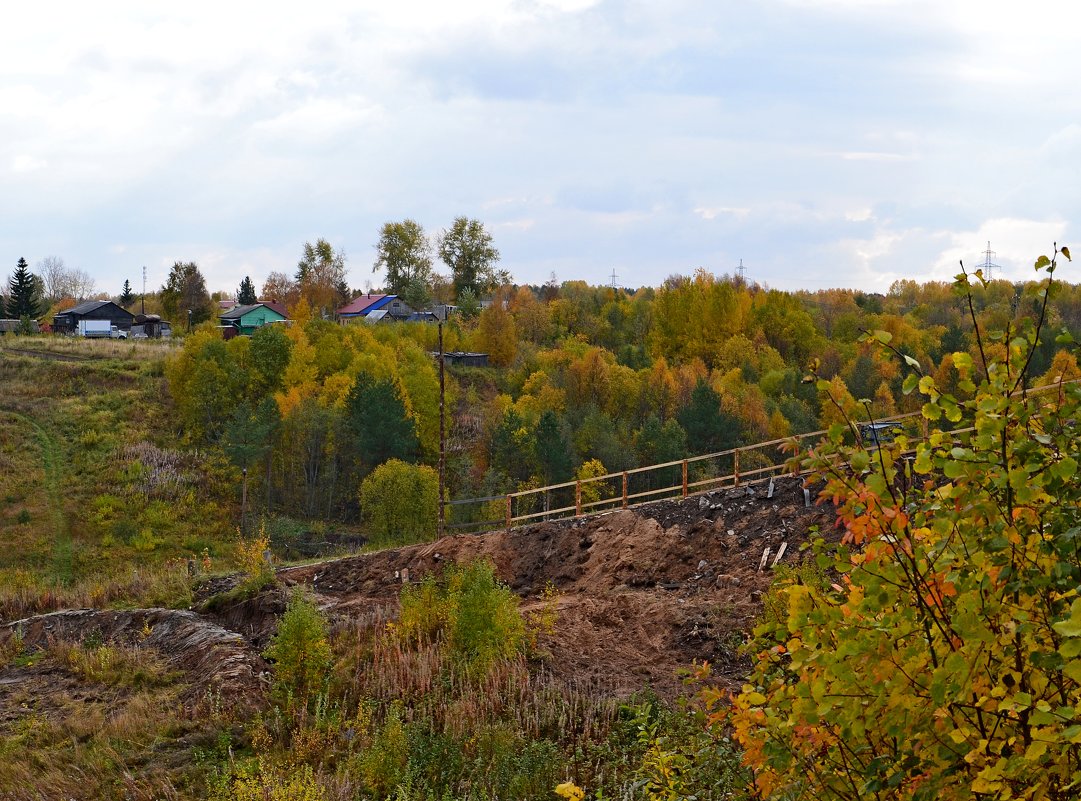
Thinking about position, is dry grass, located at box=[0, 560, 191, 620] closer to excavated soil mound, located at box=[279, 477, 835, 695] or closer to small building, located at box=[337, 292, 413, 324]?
excavated soil mound, located at box=[279, 477, 835, 695]

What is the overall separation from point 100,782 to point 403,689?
354cm

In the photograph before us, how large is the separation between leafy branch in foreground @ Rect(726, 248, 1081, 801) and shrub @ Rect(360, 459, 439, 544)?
4223cm

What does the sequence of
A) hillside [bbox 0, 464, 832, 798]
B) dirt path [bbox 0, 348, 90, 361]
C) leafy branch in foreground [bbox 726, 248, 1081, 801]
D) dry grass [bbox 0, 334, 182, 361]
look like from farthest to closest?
dry grass [bbox 0, 334, 182, 361], dirt path [bbox 0, 348, 90, 361], hillside [bbox 0, 464, 832, 798], leafy branch in foreground [bbox 726, 248, 1081, 801]

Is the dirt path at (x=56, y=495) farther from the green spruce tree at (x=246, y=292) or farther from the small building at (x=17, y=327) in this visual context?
the green spruce tree at (x=246, y=292)

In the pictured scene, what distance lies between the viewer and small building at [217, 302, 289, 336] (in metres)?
80.7

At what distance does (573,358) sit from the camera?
72000 millimetres

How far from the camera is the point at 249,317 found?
267 ft

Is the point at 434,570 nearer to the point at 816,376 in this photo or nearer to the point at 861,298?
the point at 816,376

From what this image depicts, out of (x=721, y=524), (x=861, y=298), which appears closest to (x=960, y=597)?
(x=721, y=524)

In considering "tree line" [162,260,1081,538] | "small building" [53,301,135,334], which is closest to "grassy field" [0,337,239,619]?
"tree line" [162,260,1081,538]

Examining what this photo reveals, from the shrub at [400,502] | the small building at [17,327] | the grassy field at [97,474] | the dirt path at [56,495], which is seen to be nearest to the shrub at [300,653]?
the grassy field at [97,474]

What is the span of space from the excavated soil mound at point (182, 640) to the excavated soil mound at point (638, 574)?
2.42m

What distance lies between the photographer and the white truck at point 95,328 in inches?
3039

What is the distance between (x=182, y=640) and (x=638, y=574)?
311 inches
